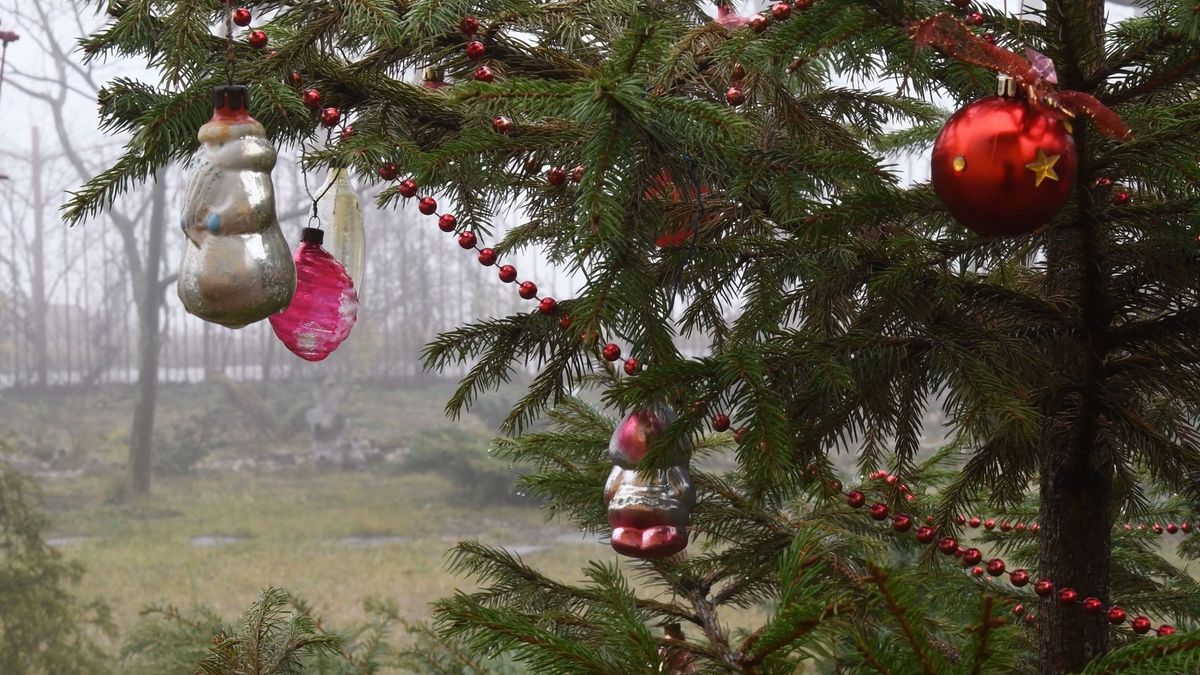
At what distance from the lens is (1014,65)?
541mm

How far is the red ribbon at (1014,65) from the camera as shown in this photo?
1.69 ft

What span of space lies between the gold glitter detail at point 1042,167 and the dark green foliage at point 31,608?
9.21 ft

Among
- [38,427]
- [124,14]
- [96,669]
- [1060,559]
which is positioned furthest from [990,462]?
[38,427]

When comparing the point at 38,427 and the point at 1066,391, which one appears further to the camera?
the point at 38,427

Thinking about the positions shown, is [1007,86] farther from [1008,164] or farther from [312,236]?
[312,236]

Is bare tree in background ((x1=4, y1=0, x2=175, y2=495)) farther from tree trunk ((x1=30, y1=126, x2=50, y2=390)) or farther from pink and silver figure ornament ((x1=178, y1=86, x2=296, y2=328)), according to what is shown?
pink and silver figure ornament ((x1=178, y1=86, x2=296, y2=328))

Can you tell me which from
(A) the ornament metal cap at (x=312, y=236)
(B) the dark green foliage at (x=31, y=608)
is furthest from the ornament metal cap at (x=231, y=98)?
(B) the dark green foliage at (x=31, y=608)

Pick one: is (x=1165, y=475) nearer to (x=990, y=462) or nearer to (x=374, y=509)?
(x=990, y=462)

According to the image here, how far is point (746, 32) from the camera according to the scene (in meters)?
0.65

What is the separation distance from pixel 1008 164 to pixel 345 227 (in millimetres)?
484

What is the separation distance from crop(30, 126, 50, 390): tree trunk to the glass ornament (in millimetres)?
4462

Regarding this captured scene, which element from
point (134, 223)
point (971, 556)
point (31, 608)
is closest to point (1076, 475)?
point (971, 556)

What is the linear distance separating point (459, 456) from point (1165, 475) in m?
4.34

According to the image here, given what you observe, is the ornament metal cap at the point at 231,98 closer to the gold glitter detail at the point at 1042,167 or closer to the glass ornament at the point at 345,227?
the glass ornament at the point at 345,227
